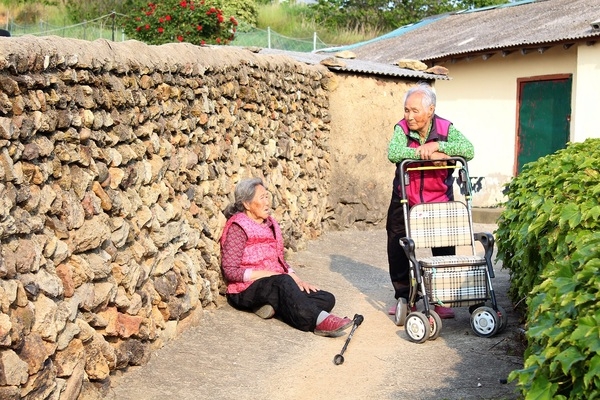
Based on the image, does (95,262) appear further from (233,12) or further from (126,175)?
(233,12)

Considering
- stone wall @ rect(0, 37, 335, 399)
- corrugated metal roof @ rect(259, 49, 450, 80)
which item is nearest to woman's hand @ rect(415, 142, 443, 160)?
stone wall @ rect(0, 37, 335, 399)

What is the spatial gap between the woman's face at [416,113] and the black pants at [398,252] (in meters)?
0.62

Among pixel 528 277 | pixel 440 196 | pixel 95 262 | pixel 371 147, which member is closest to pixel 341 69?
pixel 371 147

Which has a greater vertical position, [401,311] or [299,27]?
[299,27]

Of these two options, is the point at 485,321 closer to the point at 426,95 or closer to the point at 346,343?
the point at 346,343

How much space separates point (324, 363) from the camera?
632 cm

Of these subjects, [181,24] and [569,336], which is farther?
[181,24]

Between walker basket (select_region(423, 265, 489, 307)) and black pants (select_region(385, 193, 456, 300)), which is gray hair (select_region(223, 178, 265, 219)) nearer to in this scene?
black pants (select_region(385, 193, 456, 300))

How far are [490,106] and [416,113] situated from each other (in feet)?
32.9

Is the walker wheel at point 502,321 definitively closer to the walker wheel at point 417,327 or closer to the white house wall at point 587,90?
the walker wheel at point 417,327

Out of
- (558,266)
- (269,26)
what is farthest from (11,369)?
(269,26)

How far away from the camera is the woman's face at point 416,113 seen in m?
7.16

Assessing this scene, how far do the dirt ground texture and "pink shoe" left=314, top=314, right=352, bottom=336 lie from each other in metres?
0.06

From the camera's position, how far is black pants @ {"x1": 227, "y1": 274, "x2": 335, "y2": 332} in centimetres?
707
